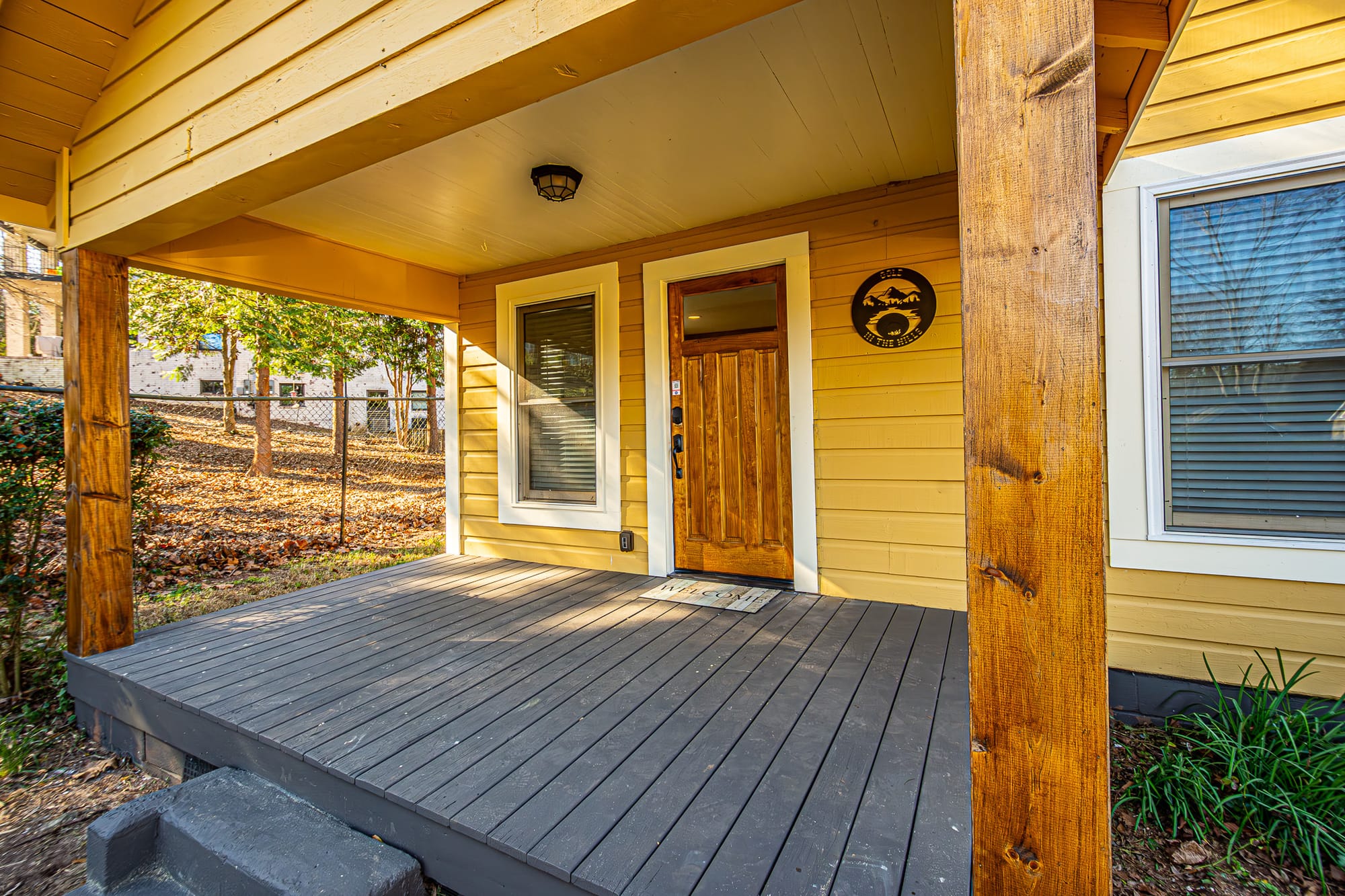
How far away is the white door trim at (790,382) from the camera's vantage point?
3.31 m

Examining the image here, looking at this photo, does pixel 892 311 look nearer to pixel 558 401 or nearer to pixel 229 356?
pixel 558 401

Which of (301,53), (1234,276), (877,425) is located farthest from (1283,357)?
(301,53)

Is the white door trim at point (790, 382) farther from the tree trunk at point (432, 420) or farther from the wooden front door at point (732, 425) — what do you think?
the tree trunk at point (432, 420)

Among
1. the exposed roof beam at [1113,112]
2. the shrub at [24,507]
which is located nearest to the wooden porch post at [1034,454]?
the exposed roof beam at [1113,112]

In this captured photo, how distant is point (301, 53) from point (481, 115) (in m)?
0.69

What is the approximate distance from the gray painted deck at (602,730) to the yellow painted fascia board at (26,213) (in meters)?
2.23

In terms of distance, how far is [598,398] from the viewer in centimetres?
409

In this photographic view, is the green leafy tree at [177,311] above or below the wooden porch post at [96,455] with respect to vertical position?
above

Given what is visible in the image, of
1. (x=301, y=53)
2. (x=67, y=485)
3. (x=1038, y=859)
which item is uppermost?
(x=301, y=53)

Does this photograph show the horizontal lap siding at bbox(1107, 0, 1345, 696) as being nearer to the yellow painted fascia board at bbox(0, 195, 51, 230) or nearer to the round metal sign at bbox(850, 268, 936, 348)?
the round metal sign at bbox(850, 268, 936, 348)

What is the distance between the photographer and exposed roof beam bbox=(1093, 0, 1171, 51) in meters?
1.51

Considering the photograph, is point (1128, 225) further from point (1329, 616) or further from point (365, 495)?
point (365, 495)

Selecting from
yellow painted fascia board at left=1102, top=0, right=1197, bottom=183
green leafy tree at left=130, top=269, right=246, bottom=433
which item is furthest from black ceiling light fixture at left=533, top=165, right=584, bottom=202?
green leafy tree at left=130, top=269, right=246, bottom=433

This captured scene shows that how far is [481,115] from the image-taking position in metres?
1.58
